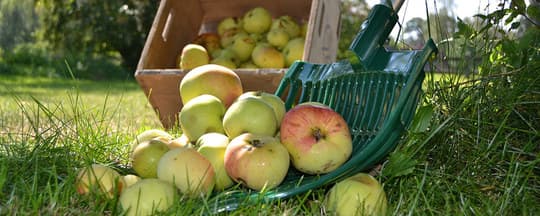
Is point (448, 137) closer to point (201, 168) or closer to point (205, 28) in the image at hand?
point (201, 168)

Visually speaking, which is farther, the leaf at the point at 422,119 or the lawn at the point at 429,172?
the leaf at the point at 422,119

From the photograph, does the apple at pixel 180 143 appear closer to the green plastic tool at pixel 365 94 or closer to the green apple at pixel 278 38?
the green plastic tool at pixel 365 94

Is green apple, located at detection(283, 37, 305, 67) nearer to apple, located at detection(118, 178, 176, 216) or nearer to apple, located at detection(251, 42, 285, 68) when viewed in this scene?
apple, located at detection(251, 42, 285, 68)

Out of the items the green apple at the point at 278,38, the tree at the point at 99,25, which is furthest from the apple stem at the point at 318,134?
the tree at the point at 99,25

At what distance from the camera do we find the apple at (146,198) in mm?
1188

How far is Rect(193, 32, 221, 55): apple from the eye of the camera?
9.59 feet

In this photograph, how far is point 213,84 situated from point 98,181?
64 cm

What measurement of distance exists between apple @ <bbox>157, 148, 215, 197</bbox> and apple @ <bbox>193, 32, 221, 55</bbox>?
163 centimetres

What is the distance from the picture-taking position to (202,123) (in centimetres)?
158

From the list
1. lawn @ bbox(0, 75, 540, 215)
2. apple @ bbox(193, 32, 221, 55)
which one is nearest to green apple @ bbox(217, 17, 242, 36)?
apple @ bbox(193, 32, 221, 55)

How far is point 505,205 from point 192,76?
107 cm

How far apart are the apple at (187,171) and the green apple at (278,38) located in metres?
1.55

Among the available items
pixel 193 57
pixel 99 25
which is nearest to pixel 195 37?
pixel 193 57

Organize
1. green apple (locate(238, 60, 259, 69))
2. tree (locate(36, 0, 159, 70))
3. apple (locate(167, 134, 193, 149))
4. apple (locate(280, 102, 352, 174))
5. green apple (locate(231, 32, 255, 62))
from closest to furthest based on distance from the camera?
apple (locate(280, 102, 352, 174)) < apple (locate(167, 134, 193, 149)) < green apple (locate(238, 60, 259, 69)) < green apple (locate(231, 32, 255, 62)) < tree (locate(36, 0, 159, 70))
